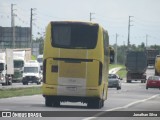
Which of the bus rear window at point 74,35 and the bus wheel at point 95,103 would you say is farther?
the bus wheel at point 95,103

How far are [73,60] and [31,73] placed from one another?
4775cm

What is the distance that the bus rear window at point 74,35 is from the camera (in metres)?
29.7

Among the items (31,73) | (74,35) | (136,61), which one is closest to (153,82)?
(31,73)

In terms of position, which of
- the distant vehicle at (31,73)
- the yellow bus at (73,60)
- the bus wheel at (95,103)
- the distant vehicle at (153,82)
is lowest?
the distant vehicle at (153,82)

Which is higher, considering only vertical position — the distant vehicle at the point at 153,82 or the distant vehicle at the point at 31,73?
the distant vehicle at the point at 31,73

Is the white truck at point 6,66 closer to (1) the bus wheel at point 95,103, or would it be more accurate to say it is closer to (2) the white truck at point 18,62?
(2) the white truck at point 18,62

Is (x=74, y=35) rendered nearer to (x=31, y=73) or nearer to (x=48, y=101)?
(x=48, y=101)

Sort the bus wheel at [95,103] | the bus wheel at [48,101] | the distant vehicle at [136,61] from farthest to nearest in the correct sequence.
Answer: the distant vehicle at [136,61], the bus wheel at [95,103], the bus wheel at [48,101]

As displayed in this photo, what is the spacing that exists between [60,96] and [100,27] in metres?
3.12

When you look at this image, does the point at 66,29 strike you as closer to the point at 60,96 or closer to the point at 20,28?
the point at 60,96

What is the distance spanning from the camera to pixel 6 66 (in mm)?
68125

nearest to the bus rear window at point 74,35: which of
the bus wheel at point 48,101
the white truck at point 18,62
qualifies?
the bus wheel at point 48,101

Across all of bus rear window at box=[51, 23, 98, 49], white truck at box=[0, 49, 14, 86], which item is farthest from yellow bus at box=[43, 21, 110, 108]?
white truck at box=[0, 49, 14, 86]

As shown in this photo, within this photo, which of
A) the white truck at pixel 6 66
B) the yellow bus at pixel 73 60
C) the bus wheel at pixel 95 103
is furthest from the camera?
the white truck at pixel 6 66
